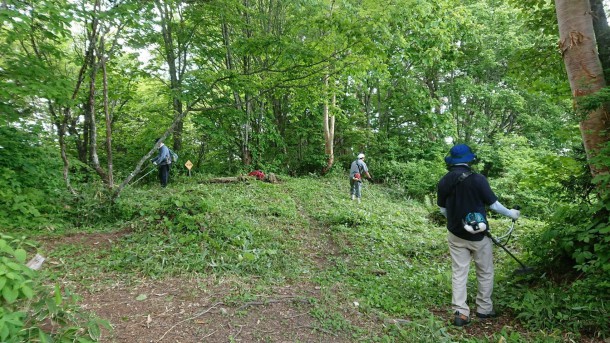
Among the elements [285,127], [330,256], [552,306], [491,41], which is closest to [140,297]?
[330,256]

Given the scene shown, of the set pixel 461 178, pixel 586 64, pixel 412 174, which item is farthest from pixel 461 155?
pixel 412 174

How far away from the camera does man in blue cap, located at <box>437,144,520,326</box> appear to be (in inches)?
143

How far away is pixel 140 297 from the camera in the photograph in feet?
12.4

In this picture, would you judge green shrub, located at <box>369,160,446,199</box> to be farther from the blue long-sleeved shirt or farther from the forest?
the blue long-sleeved shirt

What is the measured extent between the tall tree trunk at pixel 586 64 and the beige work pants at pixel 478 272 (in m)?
1.53

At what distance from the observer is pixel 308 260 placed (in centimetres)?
568

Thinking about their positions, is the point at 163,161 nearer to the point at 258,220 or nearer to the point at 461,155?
the point at 258,220

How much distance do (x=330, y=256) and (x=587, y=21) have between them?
4829 mm

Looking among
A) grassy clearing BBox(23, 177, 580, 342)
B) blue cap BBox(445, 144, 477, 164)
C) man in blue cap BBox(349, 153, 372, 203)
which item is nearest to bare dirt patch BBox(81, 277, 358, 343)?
grassy clearing BBox(23, 177, 580, 342)

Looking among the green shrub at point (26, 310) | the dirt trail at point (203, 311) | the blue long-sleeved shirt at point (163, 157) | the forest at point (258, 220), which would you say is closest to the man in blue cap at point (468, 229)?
the forest at point (258, 220)

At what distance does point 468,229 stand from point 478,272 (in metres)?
0.62

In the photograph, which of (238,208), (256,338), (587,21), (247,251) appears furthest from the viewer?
(238,208)

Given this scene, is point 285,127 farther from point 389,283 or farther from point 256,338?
point 256,338

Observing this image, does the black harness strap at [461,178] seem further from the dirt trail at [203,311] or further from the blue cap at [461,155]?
the dirt trail at [203,311]
